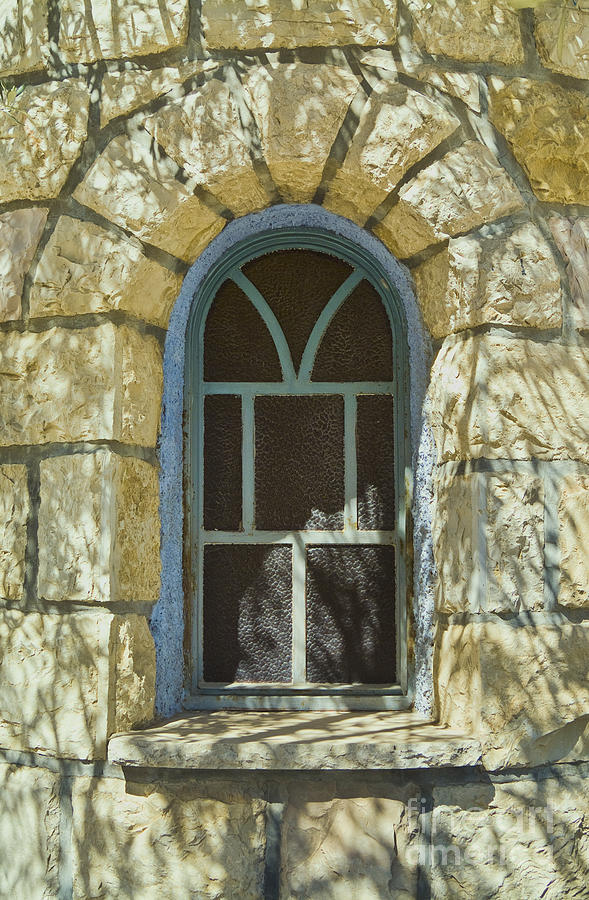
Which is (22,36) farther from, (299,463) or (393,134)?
(299,463)

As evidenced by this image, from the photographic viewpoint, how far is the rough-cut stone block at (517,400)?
7.20ft

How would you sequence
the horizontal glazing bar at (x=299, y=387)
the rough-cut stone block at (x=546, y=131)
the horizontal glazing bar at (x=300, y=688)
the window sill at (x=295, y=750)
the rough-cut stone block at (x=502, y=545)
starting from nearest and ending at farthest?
1. the window sill at (x=295, y=750)
2. the rough-cut stone block at (x=502, y=545)
3. the rough-cut stone block at (x=546, y=131)
4. the horizontal glazing bar at (x=300, y=688)
5. the horizontal glazing bar at (x=299, y=387)

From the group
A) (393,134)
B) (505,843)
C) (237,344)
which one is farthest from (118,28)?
(505,843)

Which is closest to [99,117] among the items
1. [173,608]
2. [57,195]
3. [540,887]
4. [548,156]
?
[57,195]

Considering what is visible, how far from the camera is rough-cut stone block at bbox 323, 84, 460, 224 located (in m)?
2.23

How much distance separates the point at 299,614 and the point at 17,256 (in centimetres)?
134

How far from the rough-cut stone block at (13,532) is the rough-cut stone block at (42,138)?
2.65 feet

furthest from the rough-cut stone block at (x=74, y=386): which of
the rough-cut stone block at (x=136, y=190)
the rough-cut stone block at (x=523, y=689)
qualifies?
the rough-cut stone block at (x=523, y=689)

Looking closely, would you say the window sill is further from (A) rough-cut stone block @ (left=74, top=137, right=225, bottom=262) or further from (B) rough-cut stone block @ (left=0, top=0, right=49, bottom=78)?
(B) rough-cut stone block @ (left=0, top=0, right=49, bottom=78)

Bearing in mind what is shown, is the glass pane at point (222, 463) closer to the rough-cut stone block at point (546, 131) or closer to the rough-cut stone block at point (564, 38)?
the rough-cut stone block at point (546, 131)

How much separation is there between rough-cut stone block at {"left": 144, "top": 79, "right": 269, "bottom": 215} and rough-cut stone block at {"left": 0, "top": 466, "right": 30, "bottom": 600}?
3.21 ft

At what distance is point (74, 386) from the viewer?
7.40ft

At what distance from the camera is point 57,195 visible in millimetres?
2318

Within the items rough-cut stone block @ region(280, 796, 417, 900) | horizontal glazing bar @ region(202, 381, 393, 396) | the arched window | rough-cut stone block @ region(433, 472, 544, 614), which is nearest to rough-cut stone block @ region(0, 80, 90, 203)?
the arched window
